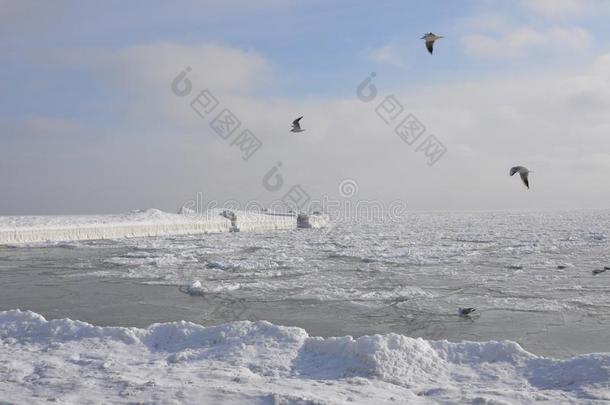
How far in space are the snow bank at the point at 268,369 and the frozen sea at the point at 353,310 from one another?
3cm

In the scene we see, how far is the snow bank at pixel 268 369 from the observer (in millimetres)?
5203

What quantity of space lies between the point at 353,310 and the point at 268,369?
4789 mm

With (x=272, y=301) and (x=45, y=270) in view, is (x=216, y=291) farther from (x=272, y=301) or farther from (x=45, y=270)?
(x=45, y=270)

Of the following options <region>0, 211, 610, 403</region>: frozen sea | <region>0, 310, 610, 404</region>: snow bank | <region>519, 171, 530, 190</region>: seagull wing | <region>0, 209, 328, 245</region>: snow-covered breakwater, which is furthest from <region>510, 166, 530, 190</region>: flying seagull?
<region>0, 209, 328, 245</region>: snow-covered breakwater

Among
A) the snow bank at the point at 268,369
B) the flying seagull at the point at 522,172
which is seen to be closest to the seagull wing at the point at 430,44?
the flying seagull at the point at 522,172

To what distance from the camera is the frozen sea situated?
19.0 feet

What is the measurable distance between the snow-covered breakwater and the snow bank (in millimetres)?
29346

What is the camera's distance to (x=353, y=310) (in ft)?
35.5

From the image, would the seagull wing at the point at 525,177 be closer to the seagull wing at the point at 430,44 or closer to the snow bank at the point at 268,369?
the seagull wing at the point at 430,44

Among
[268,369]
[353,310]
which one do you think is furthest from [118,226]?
[268,369]

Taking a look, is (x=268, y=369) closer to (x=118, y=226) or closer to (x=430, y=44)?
(x=430, y=44)

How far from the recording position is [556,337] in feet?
27.6

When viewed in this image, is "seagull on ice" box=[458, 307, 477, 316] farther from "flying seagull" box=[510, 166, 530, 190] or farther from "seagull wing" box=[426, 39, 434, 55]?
"seagull wing" box=[426, 39, 434, 55]

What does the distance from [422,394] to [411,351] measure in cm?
104
